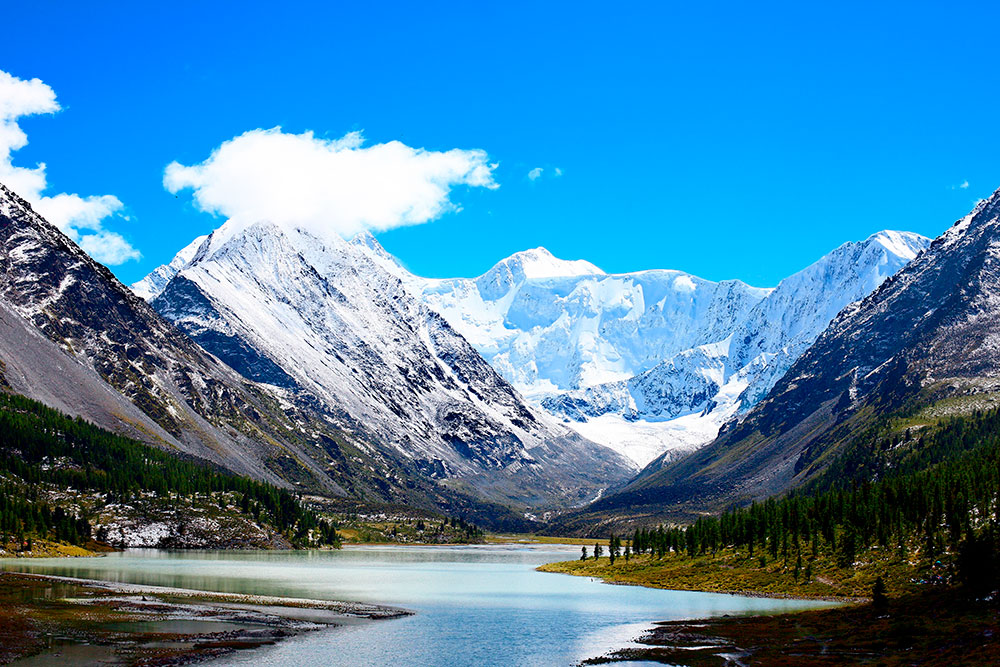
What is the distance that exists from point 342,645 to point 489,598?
192 ft

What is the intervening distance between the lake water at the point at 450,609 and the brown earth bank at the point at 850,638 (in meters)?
6.84

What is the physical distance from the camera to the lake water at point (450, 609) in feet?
296

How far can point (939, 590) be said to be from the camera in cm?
10500

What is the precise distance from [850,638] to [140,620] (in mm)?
70735

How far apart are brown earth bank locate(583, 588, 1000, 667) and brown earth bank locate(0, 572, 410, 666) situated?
34.9 m

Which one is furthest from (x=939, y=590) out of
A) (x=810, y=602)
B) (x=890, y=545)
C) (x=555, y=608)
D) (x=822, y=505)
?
(x=822, y=505)

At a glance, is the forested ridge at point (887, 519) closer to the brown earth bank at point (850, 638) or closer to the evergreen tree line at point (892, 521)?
the evergreen tree line at point (892, 521)

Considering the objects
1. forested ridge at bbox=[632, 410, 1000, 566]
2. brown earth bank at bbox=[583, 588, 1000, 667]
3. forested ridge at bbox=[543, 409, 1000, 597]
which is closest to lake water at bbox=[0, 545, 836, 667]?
brown earth bank at bbox=[583, 588, 1000, 667]

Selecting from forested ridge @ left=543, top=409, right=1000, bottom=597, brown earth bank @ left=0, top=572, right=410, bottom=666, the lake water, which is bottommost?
the lake water

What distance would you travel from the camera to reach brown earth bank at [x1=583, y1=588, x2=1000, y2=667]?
263ft

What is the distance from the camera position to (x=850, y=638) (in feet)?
301

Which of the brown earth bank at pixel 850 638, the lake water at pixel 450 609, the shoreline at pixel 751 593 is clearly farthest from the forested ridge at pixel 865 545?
the lake water at pixel 450 609

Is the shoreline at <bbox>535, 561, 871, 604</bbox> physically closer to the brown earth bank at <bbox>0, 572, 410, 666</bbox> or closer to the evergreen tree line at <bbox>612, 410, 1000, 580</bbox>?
the evergreen tree line at <bbox>612, 410, 1000, 580</bbox>

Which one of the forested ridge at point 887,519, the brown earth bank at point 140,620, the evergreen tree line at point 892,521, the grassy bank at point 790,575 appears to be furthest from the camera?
the forested ridge at point 887,519
